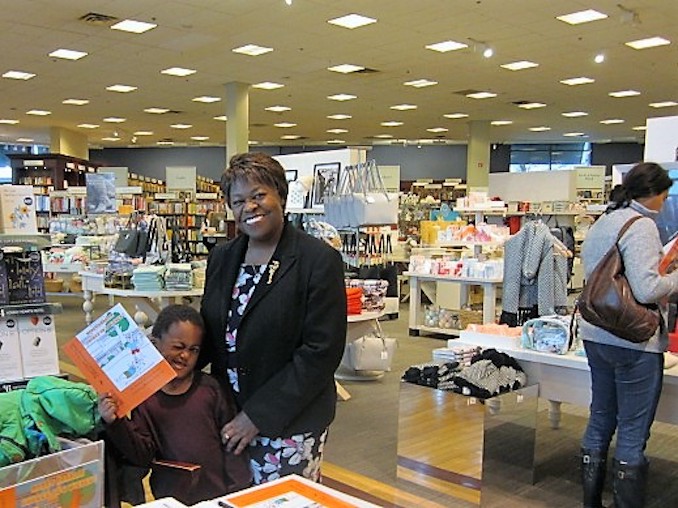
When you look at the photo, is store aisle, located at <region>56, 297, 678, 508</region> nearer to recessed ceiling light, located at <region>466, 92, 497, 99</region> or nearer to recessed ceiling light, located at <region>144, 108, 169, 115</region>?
recessed ceiling light, located at <region>466, 92, 497, 99</region>

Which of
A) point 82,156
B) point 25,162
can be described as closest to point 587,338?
point 25,162

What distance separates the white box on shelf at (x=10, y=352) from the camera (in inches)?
88.4

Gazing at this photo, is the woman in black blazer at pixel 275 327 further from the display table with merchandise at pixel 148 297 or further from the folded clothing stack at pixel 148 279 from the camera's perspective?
the folded clothing stack at pixel 148 279

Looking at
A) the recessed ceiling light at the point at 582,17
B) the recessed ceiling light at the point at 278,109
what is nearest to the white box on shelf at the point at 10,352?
the recessed ceiling light at the point at 582,17

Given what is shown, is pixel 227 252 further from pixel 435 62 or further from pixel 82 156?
pixel 82 156

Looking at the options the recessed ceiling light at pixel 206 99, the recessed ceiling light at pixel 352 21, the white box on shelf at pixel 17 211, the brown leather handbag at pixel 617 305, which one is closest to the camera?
the white box on shelf at pixel 17 211

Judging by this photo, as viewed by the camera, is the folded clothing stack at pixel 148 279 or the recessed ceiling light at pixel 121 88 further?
the recessed ceiling light at pixel 121 88

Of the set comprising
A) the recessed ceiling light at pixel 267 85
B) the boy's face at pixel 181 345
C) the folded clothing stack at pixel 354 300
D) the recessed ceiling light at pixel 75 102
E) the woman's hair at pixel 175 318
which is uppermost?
the recessed ceiling light at pixel 267 85

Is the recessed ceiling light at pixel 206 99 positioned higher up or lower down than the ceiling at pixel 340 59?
lower down

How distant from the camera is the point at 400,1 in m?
7.74

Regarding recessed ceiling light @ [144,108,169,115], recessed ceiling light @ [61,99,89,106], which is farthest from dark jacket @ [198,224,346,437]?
recessed ceiling light @ [144,108,169,115]

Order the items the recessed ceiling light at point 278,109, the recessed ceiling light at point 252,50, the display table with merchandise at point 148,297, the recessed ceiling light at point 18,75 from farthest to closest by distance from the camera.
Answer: the recessed ceiling light at point 278,109 → the recessed ceiling light at point 18,75 → the recessed ceiling light at point 252,50 → the display table with merchandise at point 148,297

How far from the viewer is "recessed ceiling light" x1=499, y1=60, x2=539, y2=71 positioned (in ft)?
35.4

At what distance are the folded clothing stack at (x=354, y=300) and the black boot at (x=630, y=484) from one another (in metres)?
2.38
